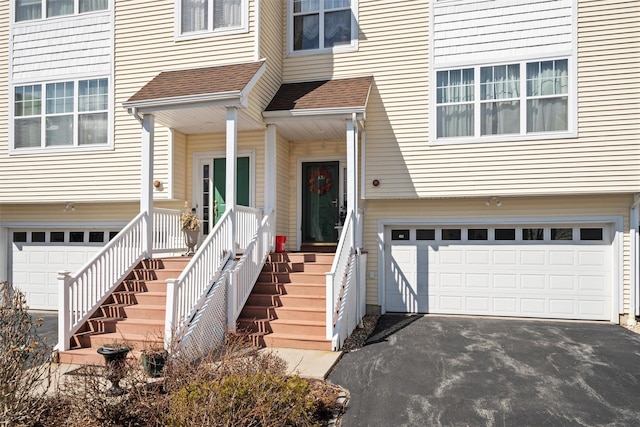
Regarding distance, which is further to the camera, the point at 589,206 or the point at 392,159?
the point at 392,159

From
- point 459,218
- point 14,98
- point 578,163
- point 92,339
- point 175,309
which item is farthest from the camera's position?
point 14,98

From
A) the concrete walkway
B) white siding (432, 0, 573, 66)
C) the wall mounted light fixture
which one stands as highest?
white siding (432, 0, 573, 66)

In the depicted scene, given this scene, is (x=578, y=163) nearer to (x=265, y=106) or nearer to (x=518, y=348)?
(x=518, y=348)

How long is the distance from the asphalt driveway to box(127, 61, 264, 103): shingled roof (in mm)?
5177

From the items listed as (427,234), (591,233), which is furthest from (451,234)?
(591,233)

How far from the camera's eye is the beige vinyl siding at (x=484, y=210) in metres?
8.92

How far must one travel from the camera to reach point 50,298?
11266 mm

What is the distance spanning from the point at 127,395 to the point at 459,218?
289 inches

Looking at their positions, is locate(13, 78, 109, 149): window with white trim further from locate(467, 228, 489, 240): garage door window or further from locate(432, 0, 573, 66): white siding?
locate(467, 228, 489, 240): garage door window

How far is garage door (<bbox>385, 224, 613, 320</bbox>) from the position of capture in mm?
9109

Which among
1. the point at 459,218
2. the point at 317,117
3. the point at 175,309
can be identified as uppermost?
the point at 317,117

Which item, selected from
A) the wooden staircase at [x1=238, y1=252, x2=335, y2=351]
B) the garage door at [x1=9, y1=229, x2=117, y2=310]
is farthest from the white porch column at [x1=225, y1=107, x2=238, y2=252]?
the garage door at [x1=9, y1=229, x2=117, y2=310]

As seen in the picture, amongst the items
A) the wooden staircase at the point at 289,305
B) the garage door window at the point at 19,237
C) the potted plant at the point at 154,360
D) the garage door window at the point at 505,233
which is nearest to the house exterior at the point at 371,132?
the garage door window at the point at 505,233

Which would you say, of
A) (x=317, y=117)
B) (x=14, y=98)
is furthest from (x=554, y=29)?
(x=14, y=98)
